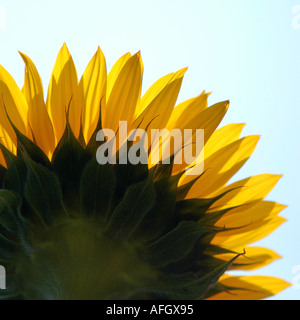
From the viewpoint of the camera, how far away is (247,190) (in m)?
1.86

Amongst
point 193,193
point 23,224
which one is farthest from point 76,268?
point 193,193

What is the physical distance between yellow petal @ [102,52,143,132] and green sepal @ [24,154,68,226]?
0.27 meters

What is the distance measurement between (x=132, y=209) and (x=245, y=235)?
18.9 inches

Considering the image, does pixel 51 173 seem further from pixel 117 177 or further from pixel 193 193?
pixel 193 193

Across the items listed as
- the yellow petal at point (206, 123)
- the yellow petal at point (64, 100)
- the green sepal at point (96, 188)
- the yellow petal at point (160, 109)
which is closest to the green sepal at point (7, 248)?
the green sepal at point (96, 188)

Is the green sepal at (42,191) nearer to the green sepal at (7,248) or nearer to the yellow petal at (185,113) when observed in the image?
the green sepal at (7,248)

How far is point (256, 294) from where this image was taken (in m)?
1.86

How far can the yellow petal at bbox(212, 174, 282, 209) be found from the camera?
5.92 ft

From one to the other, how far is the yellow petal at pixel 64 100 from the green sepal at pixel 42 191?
0.19 meters

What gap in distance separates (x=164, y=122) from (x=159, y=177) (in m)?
0.18

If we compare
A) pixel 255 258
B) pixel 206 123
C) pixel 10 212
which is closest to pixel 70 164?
pixel 10 212

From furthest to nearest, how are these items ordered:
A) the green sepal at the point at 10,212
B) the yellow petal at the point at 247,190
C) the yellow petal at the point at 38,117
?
the yellow petal at the point at 247,190, the yellow petal at the point at 38,117, the green sepal at the point at 10,212

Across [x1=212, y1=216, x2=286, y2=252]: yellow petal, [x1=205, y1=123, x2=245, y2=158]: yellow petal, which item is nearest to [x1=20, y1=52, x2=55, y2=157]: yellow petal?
[x1=205, y1=123, x2=245, y2=158]: yellow petal

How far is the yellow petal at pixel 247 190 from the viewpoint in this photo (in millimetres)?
1806
